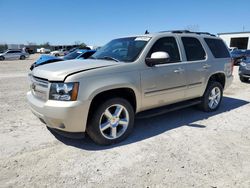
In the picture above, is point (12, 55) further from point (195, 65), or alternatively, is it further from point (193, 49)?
point (195, 65)

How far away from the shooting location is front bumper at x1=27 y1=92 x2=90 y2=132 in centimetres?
316

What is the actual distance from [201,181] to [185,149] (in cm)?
85

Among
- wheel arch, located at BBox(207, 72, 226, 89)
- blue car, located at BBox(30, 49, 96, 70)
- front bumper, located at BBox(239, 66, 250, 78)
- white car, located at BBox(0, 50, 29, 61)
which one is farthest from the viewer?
white car, located at BBox(0, 50, 29, 61)

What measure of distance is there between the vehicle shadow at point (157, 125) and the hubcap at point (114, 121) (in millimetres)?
198

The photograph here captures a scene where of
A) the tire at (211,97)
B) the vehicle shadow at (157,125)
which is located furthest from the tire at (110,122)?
the tire at (211,97)

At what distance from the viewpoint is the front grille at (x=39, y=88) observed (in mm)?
3379

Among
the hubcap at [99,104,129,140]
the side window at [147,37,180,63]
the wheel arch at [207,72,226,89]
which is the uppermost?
the side window at [147,37,180,63]

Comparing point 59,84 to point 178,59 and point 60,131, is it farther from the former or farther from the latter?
point 178,59

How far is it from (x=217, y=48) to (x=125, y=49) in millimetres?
2733

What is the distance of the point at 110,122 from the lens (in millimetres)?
3654

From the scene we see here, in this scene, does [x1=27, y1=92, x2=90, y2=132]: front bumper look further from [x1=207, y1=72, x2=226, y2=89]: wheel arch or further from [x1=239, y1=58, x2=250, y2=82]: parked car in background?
[x1=239, y1=58, x2=250, y2=82]: parked car in background

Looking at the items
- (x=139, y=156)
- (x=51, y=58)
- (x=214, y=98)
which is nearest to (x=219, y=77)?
(x=214, y=98)

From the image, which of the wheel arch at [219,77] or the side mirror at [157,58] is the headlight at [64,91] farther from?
the wheel arch at [219,77]

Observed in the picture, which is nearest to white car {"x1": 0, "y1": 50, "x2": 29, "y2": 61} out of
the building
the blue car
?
the blue car
